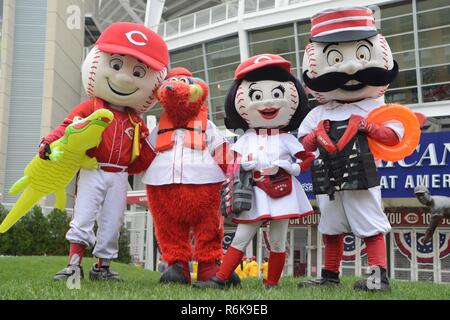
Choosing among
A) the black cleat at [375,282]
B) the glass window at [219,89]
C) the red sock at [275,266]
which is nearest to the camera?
the black cleat at [375,282]

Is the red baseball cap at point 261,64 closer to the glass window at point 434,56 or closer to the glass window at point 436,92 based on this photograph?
the glass window at point 436,92

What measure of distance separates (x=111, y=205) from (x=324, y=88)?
215 centimetres

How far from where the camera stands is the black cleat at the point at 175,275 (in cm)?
444

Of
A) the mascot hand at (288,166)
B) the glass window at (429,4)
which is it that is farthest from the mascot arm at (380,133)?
the glass window at (429,4)

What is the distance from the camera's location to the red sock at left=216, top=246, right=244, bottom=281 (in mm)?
4199

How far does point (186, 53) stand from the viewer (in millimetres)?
21109

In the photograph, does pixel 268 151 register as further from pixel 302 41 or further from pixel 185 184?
pixel 302 41

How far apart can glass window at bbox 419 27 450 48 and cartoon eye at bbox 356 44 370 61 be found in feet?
43.5

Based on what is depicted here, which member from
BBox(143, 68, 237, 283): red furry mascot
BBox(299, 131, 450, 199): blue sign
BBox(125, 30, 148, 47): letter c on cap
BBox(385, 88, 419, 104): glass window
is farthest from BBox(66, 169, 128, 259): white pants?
BBox(385, 88, 419, 104): glass window

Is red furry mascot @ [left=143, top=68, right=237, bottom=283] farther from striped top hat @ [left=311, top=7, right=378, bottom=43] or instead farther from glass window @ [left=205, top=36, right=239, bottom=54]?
glass window @ [left=205, top=36, right=239, bottom=54]

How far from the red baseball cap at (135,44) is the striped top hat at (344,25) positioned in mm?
1387
